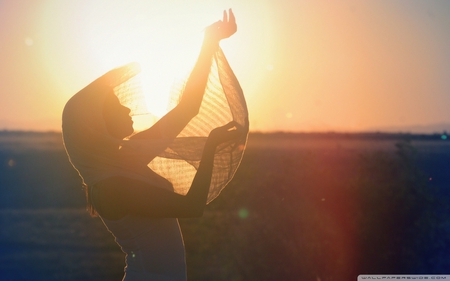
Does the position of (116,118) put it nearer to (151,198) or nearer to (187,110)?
(187,110)

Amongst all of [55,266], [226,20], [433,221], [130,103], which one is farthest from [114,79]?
[433,221]

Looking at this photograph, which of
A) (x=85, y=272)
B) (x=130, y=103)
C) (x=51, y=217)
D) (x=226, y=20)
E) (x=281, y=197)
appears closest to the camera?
(x=226, y=20)

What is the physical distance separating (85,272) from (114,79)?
19.1 feet

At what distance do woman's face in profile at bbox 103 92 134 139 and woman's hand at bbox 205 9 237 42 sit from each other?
0.54 meters

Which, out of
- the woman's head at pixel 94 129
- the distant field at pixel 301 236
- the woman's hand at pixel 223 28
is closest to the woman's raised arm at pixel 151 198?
the woman's head at pixel 94 129

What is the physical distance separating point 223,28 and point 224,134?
21.2 inches

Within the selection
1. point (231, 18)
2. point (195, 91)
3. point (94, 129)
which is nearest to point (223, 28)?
point (231, 18)

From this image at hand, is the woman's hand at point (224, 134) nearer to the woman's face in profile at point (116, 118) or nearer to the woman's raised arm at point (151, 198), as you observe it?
the woman's raised arm at point (151, 198)

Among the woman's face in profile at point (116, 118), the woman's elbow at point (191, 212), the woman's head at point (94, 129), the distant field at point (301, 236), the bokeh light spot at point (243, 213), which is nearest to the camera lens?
the woman's elbow at point (191, 212)

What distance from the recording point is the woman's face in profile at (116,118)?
2.71 metres

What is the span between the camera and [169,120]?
282cm

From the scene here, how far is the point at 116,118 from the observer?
271cm

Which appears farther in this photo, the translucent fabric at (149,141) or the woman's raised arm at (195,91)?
the woman's raised arm at (195,91)

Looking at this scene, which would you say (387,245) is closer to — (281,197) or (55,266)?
(281,197)
